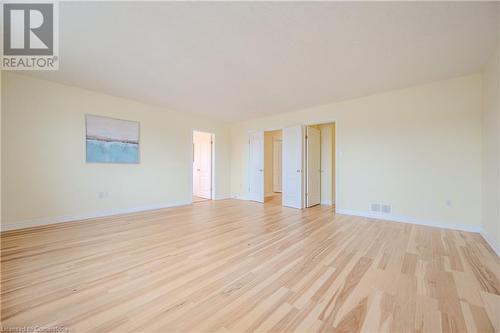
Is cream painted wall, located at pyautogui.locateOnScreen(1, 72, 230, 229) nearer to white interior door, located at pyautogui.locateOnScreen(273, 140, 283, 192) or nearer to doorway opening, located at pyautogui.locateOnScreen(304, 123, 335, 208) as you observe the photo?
doorway opening, located at pyautogui.locateOnScreen(304, 123, 335, 208)

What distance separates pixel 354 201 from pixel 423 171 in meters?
1.36

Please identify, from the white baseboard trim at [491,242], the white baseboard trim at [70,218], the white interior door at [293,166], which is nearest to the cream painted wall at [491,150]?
the white baseboard trim at [491,242]

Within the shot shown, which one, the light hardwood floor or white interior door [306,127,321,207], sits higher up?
white interior door [306,127,321,207]

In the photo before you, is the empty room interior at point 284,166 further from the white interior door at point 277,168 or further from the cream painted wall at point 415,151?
the white interior door at point 277,168

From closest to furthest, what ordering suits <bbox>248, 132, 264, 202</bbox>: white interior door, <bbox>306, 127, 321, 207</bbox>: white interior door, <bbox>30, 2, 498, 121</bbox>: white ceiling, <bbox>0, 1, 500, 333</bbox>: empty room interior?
<bbox>0, 1, 500, 333</bbox>: empty room interior < <bbox>30, 2, 498, 121</bbox>: white ceiling < <bbox>306, 127, 321, 207</bbox>: white interior door < <bbox>248, 132, 264, 202</bbox>: white interior door

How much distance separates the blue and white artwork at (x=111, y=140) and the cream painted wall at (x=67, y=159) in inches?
4.7

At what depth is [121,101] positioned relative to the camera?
14.8 ft

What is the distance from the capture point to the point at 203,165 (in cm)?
695

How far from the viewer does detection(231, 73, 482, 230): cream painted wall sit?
3.29 meters

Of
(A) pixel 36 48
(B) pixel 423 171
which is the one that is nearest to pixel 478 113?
(B) pixel 423 171

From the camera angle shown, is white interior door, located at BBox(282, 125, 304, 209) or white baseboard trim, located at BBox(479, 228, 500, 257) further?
white interior door, located at BBox(282, 125, 304, 209)

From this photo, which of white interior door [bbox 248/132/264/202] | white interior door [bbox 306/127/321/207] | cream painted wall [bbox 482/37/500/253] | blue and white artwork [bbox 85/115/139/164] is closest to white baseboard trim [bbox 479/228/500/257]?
cream painted wall [bbox 482/37/500/253]

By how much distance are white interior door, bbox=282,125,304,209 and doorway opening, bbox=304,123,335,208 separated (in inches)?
9.4

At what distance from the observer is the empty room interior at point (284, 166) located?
5.16ft
